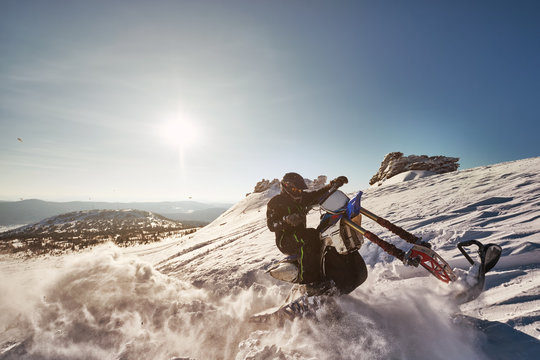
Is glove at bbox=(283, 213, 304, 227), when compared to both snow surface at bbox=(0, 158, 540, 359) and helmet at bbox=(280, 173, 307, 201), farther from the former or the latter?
snow surface at bbox=(0, 158, 540, 359)

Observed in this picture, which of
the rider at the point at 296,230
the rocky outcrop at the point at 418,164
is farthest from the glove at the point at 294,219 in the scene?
the rocky outcrop at the point at 418,164

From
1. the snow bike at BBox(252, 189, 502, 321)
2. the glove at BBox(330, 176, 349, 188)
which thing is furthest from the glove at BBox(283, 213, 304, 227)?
the glove at BBox(330, 176, 349, 188)

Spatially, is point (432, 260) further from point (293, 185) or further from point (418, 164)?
point (418, 164)

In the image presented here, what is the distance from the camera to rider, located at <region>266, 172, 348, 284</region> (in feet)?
10.5

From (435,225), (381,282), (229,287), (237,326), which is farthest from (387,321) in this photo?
(435,225)

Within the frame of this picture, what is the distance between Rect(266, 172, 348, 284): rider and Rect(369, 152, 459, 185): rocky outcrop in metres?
33.1

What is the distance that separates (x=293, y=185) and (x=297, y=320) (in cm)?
193

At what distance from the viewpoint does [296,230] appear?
324 cm

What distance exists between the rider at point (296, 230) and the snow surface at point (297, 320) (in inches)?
23.6

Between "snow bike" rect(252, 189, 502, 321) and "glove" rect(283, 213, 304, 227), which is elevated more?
"glove" rect(283, 213, 304, 227)

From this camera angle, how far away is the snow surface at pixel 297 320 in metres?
2.36

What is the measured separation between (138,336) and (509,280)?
5.80 meters

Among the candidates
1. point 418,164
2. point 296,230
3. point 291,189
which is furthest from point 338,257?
point 418,164

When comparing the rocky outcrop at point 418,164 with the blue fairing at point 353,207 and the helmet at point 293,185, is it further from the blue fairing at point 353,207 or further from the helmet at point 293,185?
the helmet at point 293,185
